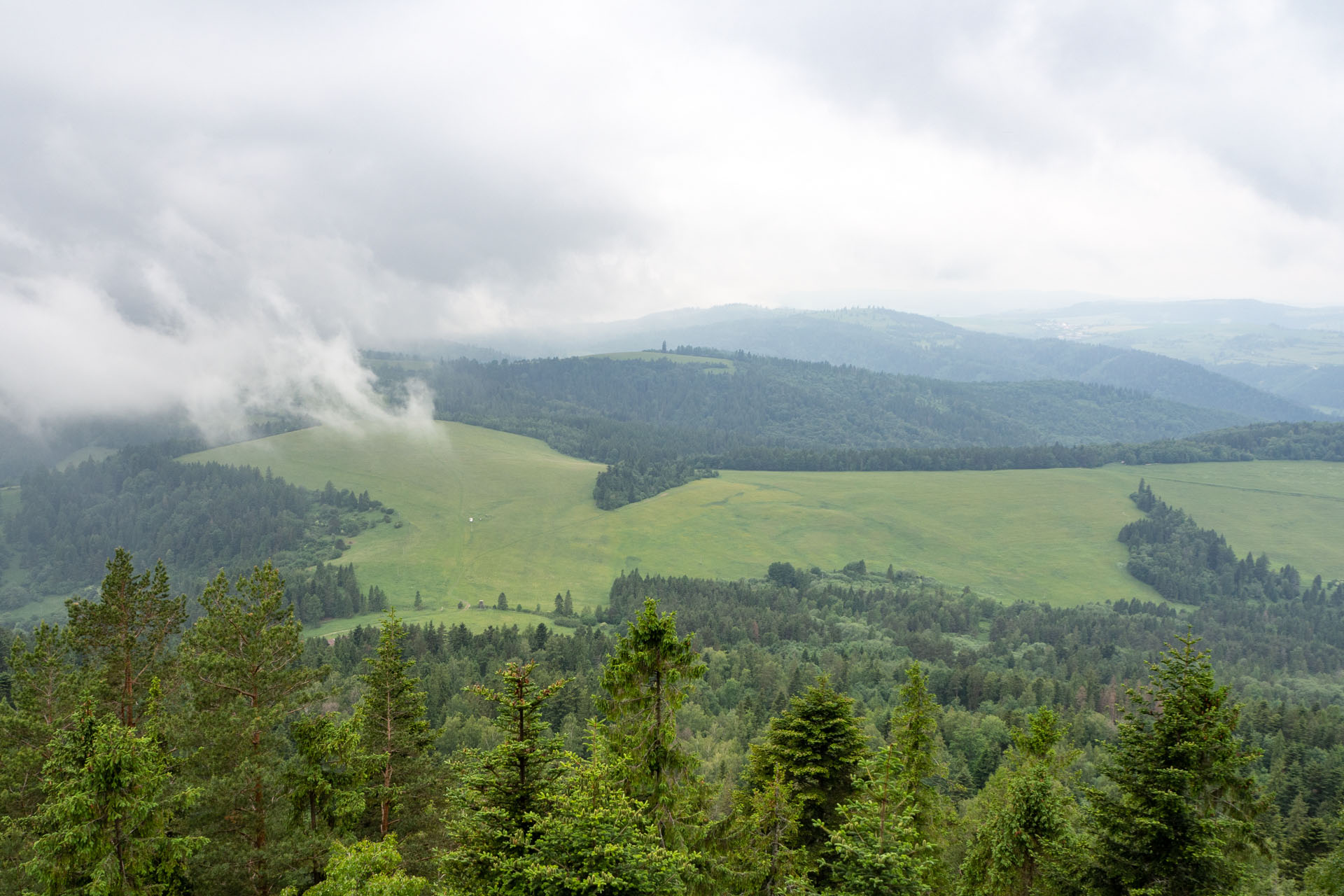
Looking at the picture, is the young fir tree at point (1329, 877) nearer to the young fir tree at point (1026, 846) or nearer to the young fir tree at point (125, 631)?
the young fir tree at point (1026, 846)

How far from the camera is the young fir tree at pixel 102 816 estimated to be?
2028 cm

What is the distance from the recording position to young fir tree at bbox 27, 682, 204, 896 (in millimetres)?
20281

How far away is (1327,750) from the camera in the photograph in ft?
266

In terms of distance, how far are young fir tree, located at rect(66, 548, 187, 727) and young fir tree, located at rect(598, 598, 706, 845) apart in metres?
24.3

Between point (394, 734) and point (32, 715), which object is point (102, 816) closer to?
point (394, 734)

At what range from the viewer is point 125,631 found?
115ft

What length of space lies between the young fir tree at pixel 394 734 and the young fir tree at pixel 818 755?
47.4 feet

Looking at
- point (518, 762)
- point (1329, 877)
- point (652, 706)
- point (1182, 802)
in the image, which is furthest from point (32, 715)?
point (1329, 877)

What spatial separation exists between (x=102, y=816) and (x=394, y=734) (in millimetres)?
11574

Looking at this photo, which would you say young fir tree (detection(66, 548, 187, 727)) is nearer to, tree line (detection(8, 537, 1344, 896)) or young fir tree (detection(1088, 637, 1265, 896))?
tree line (detection(8, 537, 1344, 896))

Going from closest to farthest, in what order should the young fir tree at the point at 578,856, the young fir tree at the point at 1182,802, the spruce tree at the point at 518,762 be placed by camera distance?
the young fir tree at the point at 578,856
the young fir tree at the point at 1182,802
the spruce tree at the point at 518,762

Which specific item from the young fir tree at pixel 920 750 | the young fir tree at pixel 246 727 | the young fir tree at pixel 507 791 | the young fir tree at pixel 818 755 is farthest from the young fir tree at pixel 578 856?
the young fir tree at pixel 920 750

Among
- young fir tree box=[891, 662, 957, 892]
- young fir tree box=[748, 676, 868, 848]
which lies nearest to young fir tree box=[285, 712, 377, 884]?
young fir tree box=[748, 676, 868, 848]

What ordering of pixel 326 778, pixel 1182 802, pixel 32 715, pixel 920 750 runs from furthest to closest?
pixel 32 715
pixel 920 750
pixel 326 778
pixel 1182 802
